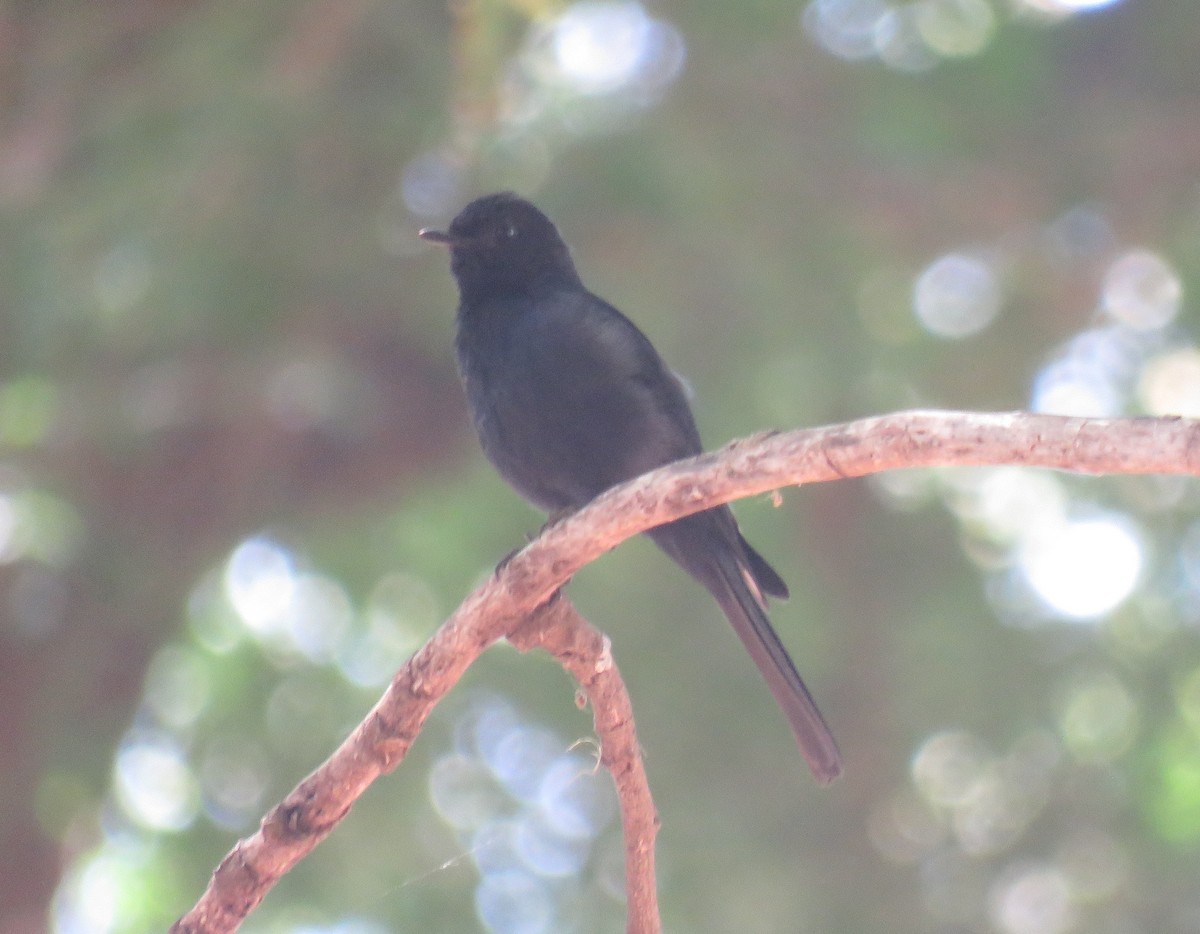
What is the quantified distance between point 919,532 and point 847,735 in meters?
1.05

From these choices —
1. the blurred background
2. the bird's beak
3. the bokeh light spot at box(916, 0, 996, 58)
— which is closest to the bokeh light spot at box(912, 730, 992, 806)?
the blurred background

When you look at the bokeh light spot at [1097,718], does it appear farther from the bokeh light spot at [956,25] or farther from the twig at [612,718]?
the twig at [612,718]

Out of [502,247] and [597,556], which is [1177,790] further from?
[597,556]

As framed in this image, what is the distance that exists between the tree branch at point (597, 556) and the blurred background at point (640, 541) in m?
3.30

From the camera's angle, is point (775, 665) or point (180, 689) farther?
point (180, 689)

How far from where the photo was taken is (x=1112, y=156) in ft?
22.4

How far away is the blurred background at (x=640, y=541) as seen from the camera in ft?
20.1

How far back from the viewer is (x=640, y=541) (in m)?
7.00

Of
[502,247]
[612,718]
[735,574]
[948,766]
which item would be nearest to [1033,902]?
[948,766]

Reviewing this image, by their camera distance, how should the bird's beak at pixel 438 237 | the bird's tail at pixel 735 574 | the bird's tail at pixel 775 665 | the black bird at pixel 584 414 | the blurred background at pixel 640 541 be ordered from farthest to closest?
the blurred background at pixel 640 541 < the bird's beak at pixel 438 237 < the black bird at pixel 584 414 < the bird's tail at pixel 735 574 < the bird's tail at pixel 775 665

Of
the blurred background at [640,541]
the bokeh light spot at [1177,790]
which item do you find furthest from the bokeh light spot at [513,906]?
the bokeh light spot at [1177,790]

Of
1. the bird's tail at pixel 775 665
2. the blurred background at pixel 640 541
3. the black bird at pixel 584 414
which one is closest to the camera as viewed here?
the bird's tail at pixel 775 665

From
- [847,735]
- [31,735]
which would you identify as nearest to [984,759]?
[847,735]

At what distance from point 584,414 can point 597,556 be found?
111 centimetres
